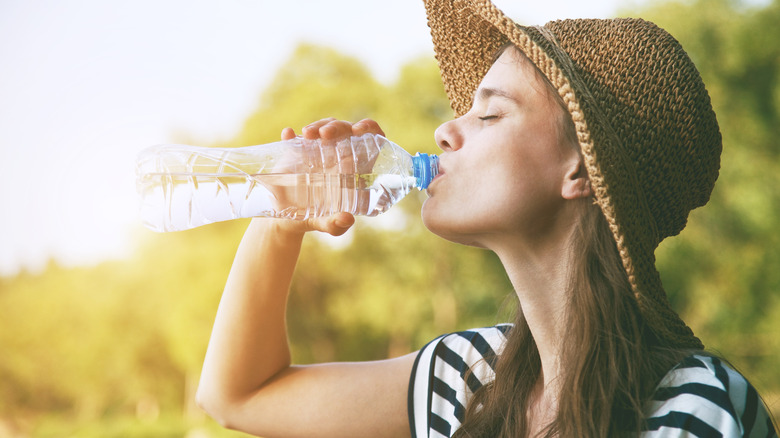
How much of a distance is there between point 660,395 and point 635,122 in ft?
1.30

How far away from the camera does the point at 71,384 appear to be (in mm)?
11398

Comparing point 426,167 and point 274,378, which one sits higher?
point 426,167

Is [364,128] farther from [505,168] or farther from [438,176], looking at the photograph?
[505,168]

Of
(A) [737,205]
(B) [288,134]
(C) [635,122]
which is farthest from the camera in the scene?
(A) [737,205]

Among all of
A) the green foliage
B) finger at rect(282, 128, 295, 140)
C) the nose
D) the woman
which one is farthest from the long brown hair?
the green foliage

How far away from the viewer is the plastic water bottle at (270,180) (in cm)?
136

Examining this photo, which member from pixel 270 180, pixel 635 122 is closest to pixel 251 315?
pixel 270 180

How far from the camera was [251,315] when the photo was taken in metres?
1.34

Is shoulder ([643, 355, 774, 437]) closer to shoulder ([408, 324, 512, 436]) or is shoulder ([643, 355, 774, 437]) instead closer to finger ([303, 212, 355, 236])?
shoulder ([408, 324, 512, 436])

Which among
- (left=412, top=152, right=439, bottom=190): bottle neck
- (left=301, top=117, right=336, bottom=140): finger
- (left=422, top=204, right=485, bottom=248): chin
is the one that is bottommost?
(left=422, top=204, right=485, bottom=248): chin

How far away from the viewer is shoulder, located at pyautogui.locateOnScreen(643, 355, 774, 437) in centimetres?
94

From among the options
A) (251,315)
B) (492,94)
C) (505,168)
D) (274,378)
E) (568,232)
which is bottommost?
(274,378)

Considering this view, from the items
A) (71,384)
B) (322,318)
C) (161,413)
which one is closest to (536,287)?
(322,318)

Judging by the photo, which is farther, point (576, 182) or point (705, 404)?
point (576, 182)
